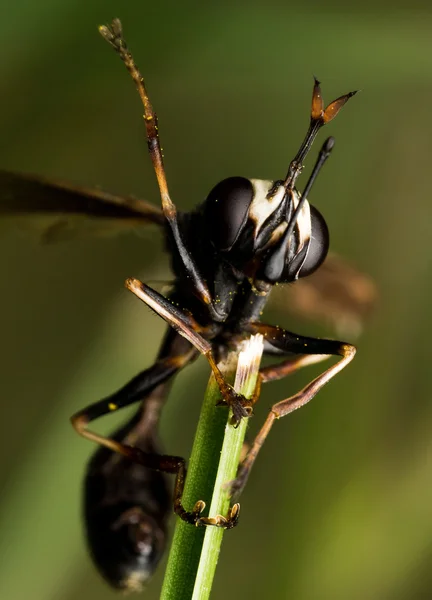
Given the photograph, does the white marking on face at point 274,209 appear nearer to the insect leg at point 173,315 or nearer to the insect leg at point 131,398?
the insect leg at point 173,315

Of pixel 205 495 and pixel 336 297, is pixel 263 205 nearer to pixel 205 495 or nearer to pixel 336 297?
pixel 205 495

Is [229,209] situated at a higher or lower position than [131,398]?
higher

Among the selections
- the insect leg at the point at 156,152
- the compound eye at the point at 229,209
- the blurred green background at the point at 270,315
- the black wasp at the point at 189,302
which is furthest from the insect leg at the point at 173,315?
the blurred green background at the point at 270,315

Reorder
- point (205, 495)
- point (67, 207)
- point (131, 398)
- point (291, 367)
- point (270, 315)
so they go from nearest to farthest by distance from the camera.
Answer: point (205, 495) → point (291, 367) → point (131, 398) → point (67, 207) → point (270, 315)

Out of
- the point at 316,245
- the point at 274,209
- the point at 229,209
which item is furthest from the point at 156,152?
the point at 316,245

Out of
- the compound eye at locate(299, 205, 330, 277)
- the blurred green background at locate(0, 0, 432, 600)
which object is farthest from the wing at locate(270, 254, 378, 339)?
the compound eye at locate(299, 205, 330, 277)

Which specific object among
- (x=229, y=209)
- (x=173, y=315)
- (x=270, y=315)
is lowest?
(x=173, y=315)

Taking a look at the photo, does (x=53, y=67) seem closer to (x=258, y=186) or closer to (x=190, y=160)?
(x=190, y=160)
